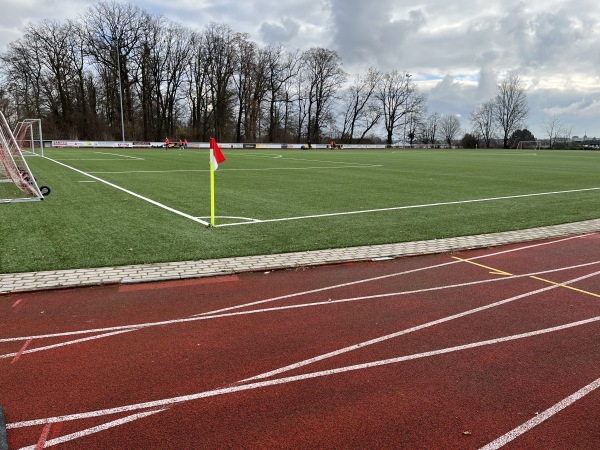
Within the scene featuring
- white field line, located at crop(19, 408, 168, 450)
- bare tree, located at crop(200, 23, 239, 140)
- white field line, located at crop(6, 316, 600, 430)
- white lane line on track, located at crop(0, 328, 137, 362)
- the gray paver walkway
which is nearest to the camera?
white field line, located at crop(19, 408, 168, 450)

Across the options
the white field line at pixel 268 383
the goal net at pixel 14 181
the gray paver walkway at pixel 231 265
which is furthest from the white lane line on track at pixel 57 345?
the goal net at pixel 14 181

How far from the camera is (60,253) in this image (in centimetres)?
760

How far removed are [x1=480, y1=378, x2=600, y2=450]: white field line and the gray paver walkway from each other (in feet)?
13.7

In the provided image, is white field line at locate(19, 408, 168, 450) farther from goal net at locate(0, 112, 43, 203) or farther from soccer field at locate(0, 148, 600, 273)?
goal net at locate(0, 112, 43, 203)

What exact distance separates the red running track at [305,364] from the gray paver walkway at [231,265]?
35 centimetres

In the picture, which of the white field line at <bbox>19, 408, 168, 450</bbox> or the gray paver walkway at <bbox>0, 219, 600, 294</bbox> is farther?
the gray paver walkway at <bbox>0, 219, 600, 294</bbox>

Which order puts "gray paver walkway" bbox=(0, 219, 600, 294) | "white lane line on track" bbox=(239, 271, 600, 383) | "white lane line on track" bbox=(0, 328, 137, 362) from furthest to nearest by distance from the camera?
1. "gray paver walkway" bbox=(0, 219, 600, 294)
2. "white lane line on track" bbox=(0, 328, 137, 362)
3. "white lane line on track" bbox=(239, 271, 600, 383)

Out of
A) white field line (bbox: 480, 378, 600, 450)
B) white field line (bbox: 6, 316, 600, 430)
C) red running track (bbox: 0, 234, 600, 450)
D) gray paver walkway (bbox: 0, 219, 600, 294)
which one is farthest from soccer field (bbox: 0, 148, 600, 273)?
white field line (bbox: 480, 378, 600, 450)

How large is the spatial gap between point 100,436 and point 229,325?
1.96m

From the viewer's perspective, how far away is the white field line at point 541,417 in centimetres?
307

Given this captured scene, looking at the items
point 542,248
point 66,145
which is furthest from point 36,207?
point 66,145

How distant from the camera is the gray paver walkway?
6.28 meters

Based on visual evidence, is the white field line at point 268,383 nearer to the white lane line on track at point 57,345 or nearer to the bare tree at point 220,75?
the white lane line on track at point 57,345

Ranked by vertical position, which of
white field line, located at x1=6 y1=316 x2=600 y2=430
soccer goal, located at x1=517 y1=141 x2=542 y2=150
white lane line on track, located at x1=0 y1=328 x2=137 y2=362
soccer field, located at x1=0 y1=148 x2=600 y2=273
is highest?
soccer goal, located at x1=517 y1=141 x2=542 y2=150
